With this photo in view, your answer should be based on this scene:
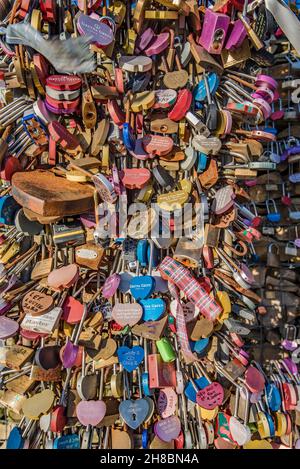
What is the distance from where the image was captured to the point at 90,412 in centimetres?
147

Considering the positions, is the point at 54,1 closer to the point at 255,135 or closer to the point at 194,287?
the point at 255,135

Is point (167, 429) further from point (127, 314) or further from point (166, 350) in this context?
point (127, 314)

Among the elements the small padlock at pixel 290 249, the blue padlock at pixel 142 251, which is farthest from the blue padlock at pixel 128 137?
the small padlock at pixel 290 249

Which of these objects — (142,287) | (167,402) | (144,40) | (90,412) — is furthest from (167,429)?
(144,40)

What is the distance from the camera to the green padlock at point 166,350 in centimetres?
152

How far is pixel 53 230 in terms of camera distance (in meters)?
1.49

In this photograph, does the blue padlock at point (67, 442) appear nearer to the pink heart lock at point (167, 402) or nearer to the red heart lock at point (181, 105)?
the pink heart lock at point (167, 402)

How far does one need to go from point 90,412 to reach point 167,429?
13.5 inches

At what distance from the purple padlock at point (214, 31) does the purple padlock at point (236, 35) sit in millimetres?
31

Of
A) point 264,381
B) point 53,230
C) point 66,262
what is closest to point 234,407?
point 264,381

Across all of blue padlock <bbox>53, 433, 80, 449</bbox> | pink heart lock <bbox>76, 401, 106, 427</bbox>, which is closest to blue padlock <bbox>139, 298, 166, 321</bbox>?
pink heart lock <bbox>76, 401, 106, 427</bbox>

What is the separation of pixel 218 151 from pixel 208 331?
2.50 feet

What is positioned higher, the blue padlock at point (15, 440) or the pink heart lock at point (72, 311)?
the pink heart lock at point (72, 311)

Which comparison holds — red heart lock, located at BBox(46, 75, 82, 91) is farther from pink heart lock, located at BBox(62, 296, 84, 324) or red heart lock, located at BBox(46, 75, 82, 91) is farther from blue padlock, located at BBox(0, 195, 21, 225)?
pink heart lock, located at BBox(62, 296, 84, 324)
